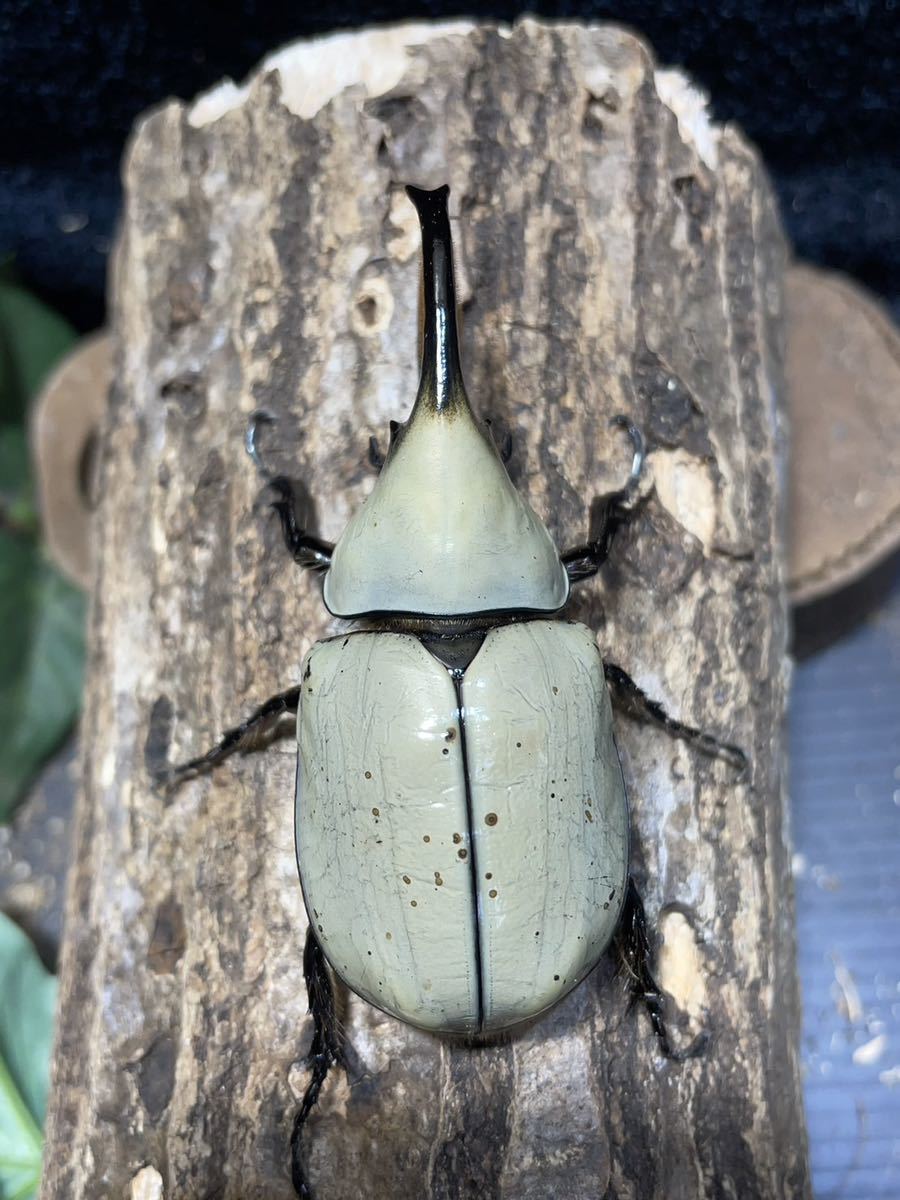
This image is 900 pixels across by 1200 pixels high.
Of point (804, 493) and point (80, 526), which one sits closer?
point (804, 493)

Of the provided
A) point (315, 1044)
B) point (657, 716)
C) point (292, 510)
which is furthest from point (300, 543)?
point (315, 1044)

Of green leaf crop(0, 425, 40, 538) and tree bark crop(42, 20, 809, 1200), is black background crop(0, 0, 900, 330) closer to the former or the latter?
green leaf crop(0, 425, 40, 538)

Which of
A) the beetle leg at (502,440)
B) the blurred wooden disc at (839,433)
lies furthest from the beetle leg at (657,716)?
the blurred wooden disc at (839,433)

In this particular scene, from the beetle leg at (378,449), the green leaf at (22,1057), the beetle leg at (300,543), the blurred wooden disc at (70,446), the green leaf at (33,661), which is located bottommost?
the green leaf at (22,1057)

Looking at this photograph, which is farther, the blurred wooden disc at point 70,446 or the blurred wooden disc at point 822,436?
the blurred wooden disc at point 70,446

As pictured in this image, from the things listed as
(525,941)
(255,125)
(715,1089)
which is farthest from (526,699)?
(255,125)

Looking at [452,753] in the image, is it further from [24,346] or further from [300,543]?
[24,346]

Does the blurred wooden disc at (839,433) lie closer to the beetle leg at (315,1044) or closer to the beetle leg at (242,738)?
the beetle leg at (242,738)

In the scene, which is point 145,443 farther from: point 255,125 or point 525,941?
point 525,941
